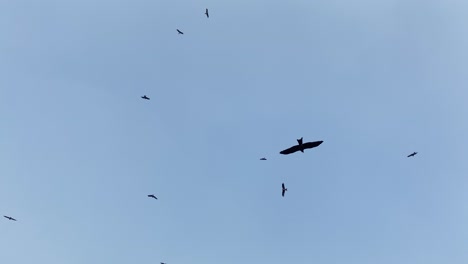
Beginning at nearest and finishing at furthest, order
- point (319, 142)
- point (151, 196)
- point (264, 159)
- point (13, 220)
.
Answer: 1. point (319, 142)
2. point (264, 159)
3. point (151, 196)
4. point (13, 220)

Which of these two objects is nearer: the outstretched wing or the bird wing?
the outstretched wing

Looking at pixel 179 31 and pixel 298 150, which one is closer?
pixel 298 150

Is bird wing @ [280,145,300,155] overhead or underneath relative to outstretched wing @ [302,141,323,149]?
underneath

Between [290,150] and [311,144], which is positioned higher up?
[311,144]

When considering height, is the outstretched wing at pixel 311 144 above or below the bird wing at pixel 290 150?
above

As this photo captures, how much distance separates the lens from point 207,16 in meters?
78.3

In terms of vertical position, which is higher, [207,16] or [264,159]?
[207,16]

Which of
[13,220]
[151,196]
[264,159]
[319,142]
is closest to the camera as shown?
[319,142]

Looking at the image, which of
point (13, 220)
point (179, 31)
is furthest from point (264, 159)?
point (13, 220)

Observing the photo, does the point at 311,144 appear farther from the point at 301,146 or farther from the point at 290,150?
the point at 290,150

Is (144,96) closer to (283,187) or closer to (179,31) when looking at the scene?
(179,31)

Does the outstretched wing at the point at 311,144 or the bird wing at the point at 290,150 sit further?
the bird wing at the point at 290,150

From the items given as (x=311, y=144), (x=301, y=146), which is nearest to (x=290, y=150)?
(x=301, y=146)

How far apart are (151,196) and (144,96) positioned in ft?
59.0
